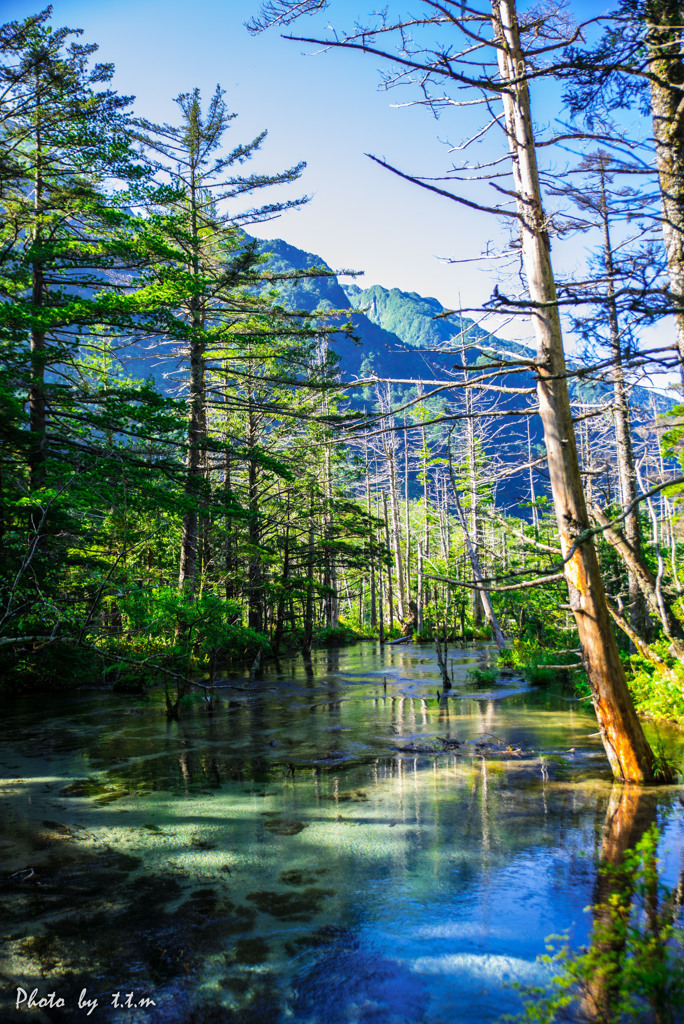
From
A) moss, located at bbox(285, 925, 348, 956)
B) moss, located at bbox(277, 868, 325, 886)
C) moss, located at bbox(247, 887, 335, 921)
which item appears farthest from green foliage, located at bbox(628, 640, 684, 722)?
moss, located at bbox(285, 925, 348, 956)

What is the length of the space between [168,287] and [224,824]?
997 centimetres

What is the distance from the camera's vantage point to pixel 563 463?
5785mm

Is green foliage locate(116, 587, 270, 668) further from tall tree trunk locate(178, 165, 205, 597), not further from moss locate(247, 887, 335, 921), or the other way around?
moss locate(247, 887, 335, 921)

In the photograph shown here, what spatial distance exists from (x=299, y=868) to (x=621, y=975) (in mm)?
2883

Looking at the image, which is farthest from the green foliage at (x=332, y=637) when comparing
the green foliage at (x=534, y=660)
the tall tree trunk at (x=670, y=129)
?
the tall tree trunk at (x=670, y=129)

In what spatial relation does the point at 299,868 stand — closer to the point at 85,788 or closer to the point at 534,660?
the point at 85,788

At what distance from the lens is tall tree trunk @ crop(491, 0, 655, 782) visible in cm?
557

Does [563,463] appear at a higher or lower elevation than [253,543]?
→ lower

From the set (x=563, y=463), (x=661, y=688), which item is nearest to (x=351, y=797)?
(x=563, y=463)

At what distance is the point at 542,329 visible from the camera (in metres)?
5.89

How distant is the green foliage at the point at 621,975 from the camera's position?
109 inches

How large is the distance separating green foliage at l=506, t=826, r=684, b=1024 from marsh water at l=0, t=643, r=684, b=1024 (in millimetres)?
194

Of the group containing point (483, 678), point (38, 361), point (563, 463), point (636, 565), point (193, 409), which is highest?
point (193, 409)

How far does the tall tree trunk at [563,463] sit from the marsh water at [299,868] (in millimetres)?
764
